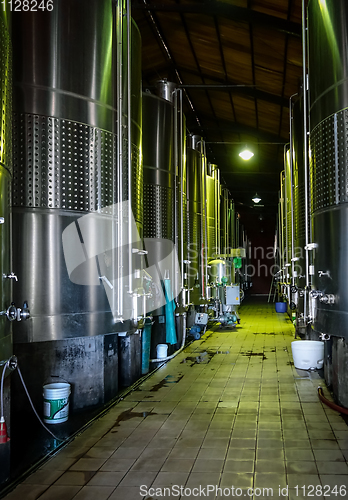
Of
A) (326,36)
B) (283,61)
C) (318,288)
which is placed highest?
(283,61)

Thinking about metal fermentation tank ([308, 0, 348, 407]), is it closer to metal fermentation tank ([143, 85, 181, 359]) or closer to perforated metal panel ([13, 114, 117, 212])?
perforated metal panel ([13, 114, 117, 212])

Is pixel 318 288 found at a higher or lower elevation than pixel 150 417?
higher

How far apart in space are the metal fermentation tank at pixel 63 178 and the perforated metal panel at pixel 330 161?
7.87 ft

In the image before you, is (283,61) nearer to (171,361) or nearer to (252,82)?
(252,82)

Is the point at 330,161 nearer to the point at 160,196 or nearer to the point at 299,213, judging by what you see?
the point at 299,213

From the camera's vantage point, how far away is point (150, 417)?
5.59m

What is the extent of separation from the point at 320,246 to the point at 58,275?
3.02 meters

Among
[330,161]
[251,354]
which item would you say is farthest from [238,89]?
[330,161]

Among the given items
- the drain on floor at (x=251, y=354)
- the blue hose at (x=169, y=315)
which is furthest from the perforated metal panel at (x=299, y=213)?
the blue hose at (x=169, y=315)

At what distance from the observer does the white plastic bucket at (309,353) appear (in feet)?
25.3

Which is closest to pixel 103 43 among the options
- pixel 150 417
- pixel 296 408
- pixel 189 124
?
pixel 150 417

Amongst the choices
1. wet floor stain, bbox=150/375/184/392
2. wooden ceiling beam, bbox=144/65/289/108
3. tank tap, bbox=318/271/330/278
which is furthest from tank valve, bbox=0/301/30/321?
wooden ceiling beam, bbox=144/65/289/108

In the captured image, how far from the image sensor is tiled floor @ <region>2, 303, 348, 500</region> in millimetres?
3695

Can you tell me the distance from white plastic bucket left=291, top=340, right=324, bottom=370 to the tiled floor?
187mm
